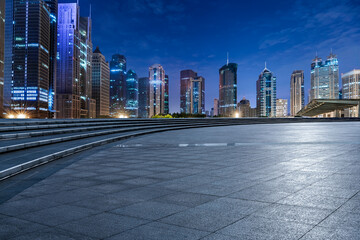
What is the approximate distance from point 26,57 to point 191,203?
636 ft

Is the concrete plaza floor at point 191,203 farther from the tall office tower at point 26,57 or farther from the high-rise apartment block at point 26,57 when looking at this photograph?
the tall office tower at point 26,57

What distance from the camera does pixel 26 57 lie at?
6580 inches

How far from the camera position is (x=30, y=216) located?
3.38m

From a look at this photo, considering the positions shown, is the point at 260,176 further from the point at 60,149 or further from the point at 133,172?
the point at 60,149

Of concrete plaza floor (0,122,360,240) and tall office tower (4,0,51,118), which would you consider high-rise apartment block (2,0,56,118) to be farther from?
concrete plaza floor (0,122,360,240)

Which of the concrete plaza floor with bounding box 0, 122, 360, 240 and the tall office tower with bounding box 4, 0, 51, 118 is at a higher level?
the tall office tower with bounding box 4, 0, 51, 118

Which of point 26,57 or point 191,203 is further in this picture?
point 26,57

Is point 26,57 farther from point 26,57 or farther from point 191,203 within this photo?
point 191,203

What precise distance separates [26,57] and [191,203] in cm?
19392

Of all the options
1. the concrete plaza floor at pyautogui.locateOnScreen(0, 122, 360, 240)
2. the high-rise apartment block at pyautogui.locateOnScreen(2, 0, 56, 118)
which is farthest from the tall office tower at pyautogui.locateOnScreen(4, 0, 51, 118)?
the concrete plaza floor at pyautogui.locateOnScreen(0, 122, 360, 240)

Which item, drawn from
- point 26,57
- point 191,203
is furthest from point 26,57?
point 191,203

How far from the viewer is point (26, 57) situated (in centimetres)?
16712

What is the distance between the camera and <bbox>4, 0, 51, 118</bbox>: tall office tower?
161m

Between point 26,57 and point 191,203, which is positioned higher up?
point 26,57
